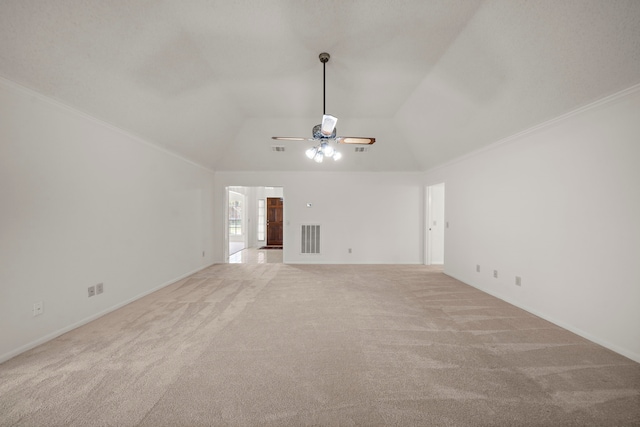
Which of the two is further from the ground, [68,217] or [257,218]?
[68,217]

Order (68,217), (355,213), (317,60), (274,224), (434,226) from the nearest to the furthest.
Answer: (68,217) < (317,60) < (434,226) < (355,213) < (274,224)

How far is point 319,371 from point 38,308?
279 cm

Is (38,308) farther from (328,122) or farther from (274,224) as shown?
(274,224)

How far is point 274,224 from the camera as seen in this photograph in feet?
33.5

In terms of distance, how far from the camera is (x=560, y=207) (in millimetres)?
2834

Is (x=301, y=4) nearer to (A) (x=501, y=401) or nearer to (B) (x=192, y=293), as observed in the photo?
(A) (x=501, y=401)

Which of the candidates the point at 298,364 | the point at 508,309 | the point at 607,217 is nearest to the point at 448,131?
the point at 607,217

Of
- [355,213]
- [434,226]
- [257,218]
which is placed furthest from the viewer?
[257,218]

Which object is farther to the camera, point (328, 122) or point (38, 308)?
point (328, 122)

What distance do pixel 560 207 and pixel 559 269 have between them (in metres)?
0.74

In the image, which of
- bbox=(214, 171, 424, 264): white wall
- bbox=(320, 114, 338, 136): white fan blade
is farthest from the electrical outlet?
bbox=(214, 171, 424, 264): white wall

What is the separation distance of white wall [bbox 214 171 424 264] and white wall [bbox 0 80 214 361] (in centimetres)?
285

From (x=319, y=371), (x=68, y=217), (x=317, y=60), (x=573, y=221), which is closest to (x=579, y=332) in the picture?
(x=573, y=221)

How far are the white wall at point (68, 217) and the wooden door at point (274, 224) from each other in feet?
19.3
